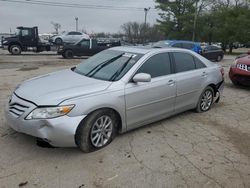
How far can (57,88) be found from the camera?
419cm

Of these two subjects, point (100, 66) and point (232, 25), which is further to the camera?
point (232, 25)

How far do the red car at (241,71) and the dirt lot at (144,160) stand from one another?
3.65 m

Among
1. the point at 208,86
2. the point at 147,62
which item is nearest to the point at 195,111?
the point at 208,86

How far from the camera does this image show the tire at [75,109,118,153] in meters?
4.00

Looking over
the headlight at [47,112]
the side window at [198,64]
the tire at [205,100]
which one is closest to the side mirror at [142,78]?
the headlight at [47,112]

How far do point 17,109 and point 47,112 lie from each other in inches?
20.8

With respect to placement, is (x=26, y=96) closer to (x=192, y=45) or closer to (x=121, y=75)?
(x=121, y=75)

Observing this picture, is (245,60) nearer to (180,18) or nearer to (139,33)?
(180,18)

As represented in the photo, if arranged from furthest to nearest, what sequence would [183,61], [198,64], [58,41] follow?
[58,41], [198,64], [183,61]

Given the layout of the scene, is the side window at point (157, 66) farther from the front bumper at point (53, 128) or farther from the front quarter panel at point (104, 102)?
the front bumper at point (53, 128)

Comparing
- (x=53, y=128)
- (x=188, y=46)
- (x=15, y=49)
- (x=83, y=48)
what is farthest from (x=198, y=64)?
A: (x=15, y=49)

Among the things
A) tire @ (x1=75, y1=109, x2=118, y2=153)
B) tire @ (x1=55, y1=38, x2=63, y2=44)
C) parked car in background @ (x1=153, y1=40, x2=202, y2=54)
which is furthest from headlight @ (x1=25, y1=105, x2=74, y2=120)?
tire @ (x1=55, y1=38, x2=63, y2=44)

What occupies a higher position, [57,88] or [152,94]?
[57,88]

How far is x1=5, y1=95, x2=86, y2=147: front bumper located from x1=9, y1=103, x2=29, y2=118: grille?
0.14 feet
